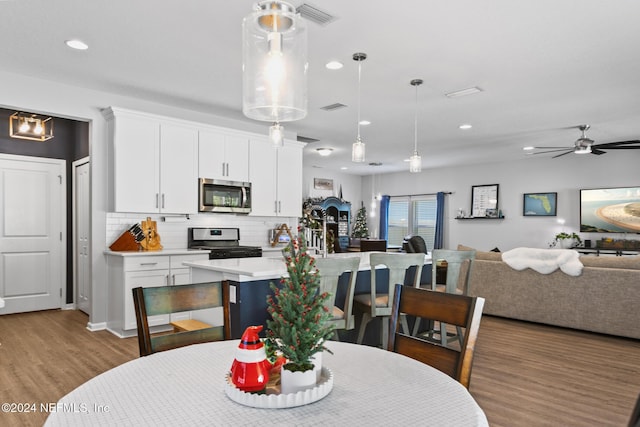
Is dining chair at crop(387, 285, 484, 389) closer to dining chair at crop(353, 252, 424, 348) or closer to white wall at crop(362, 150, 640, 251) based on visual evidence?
dining chair at crop(353, 252, 424, 348)

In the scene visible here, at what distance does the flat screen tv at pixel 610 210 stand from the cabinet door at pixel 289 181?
19.3ft

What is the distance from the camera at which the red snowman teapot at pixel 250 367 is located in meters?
1.15

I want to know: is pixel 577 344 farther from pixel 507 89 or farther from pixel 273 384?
pixel 273 384

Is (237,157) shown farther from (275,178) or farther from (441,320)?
(441,320)

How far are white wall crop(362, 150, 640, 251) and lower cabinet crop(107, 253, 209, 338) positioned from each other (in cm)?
733

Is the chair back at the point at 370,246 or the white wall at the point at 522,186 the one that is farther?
the chair back at the point at 370,246

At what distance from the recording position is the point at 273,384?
1.24 meters

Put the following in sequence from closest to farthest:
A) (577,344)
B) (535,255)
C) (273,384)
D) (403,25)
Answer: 1. (273,384)
2. (403,25)
3. (577,344)
4. (535,255)

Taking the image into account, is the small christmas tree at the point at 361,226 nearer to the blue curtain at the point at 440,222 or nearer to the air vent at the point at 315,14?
the blue curtain at the point at 440,222

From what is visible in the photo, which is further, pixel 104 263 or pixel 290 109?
pixel 104 263

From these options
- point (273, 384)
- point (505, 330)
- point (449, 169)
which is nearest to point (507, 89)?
point (505, 330)

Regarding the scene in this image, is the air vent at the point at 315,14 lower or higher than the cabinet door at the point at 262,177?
higher

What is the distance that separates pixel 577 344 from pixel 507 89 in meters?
2.76

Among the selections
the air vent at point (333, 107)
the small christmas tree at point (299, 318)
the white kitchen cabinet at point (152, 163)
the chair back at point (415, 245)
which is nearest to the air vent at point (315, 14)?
the air vent at point (333, 107)
